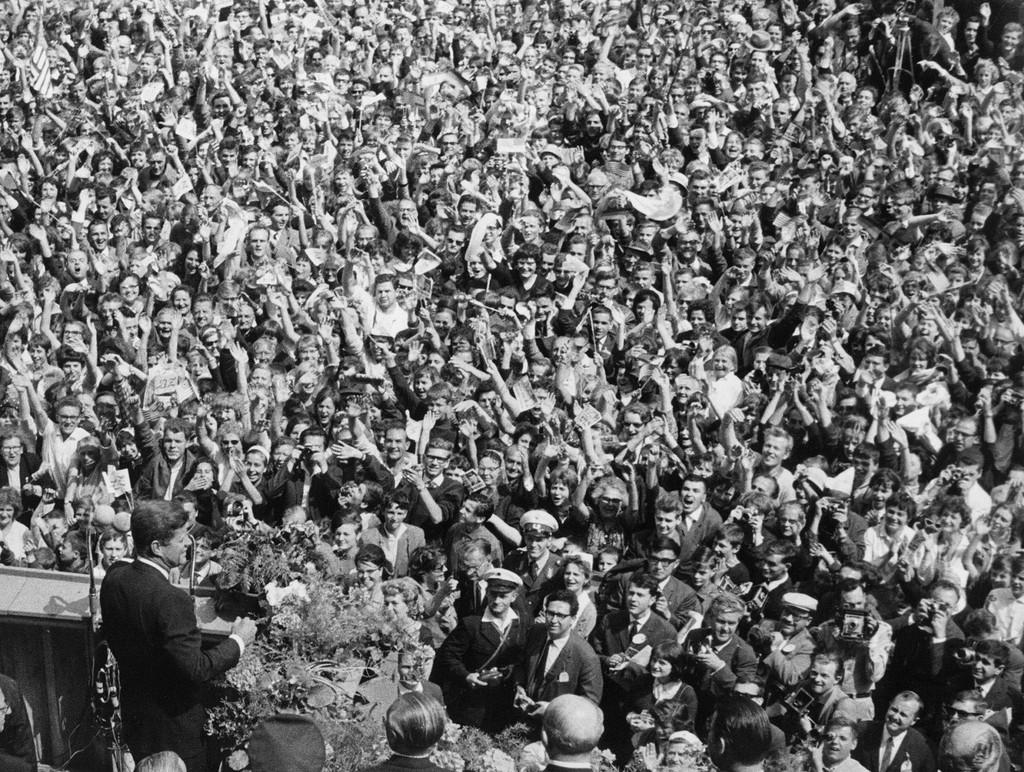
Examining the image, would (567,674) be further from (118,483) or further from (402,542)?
(118,483)

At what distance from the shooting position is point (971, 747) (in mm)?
6195

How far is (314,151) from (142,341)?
348cm

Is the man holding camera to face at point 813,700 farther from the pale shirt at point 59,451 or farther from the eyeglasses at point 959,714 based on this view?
the pale shirt at point 59,451

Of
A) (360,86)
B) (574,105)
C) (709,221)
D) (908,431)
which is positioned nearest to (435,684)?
(908,431)

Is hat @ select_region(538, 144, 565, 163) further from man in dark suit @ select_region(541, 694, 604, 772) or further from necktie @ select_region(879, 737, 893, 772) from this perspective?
man in dark suit @ select_region(541, 694, 604, 772)

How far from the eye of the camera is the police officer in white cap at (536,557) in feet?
31.1

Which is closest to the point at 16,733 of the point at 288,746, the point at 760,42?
the point at 288,746

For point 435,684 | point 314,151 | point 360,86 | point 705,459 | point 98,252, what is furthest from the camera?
point 360,86

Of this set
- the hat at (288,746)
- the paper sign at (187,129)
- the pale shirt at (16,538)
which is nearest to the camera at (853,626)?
the hat at (288,746)

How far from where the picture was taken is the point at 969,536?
965cm

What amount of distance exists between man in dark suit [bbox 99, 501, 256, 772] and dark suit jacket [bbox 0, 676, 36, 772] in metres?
0.41

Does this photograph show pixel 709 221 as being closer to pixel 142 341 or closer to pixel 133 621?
pixel 142 341

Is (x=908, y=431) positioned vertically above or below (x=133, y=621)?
below

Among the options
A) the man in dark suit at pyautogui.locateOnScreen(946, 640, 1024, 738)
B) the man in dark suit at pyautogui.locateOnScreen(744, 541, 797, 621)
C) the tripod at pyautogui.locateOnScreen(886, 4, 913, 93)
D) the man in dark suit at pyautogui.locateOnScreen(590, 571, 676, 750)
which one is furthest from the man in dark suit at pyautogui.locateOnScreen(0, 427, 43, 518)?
the tripod at pyautogui.locateOnScreen(886, 4, 913, 93)
